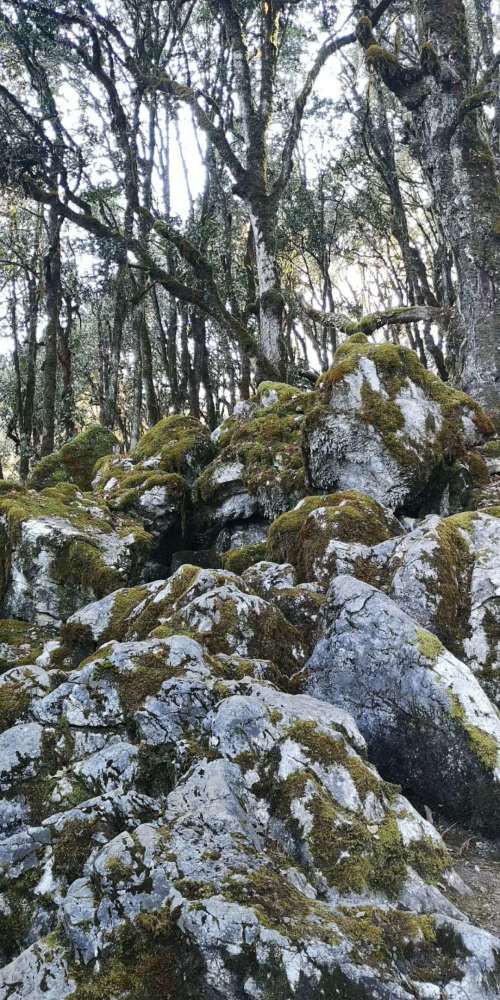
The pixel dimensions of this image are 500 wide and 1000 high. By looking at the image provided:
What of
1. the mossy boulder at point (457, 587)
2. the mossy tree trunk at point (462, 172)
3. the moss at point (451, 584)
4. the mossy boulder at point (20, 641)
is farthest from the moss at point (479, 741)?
the mossy tree trunk at point (462, 172)

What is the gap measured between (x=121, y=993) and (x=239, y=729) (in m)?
2.07

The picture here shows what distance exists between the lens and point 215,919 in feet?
11.7

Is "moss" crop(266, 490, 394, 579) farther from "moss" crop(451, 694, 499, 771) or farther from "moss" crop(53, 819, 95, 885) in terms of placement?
"moss" crop(53, 819, 95, 885)

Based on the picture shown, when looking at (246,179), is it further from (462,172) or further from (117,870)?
(117,870)

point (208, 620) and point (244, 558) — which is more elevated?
point (244, 558)

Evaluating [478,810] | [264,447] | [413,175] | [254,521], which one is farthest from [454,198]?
[413,175]

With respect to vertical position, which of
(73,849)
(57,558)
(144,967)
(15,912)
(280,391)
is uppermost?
(280,391)

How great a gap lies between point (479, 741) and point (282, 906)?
281cm

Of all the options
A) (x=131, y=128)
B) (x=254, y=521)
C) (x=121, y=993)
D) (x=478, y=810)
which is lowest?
(x=478, y=810)

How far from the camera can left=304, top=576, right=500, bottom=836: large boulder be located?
585 centimetres

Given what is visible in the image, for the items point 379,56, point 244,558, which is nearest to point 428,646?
point 244,558

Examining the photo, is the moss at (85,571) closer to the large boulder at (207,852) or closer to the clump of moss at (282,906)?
the large boulder at (207,852)

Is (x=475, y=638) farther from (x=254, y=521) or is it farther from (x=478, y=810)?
(x=254, y=521)

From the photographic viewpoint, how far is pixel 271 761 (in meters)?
5.18
